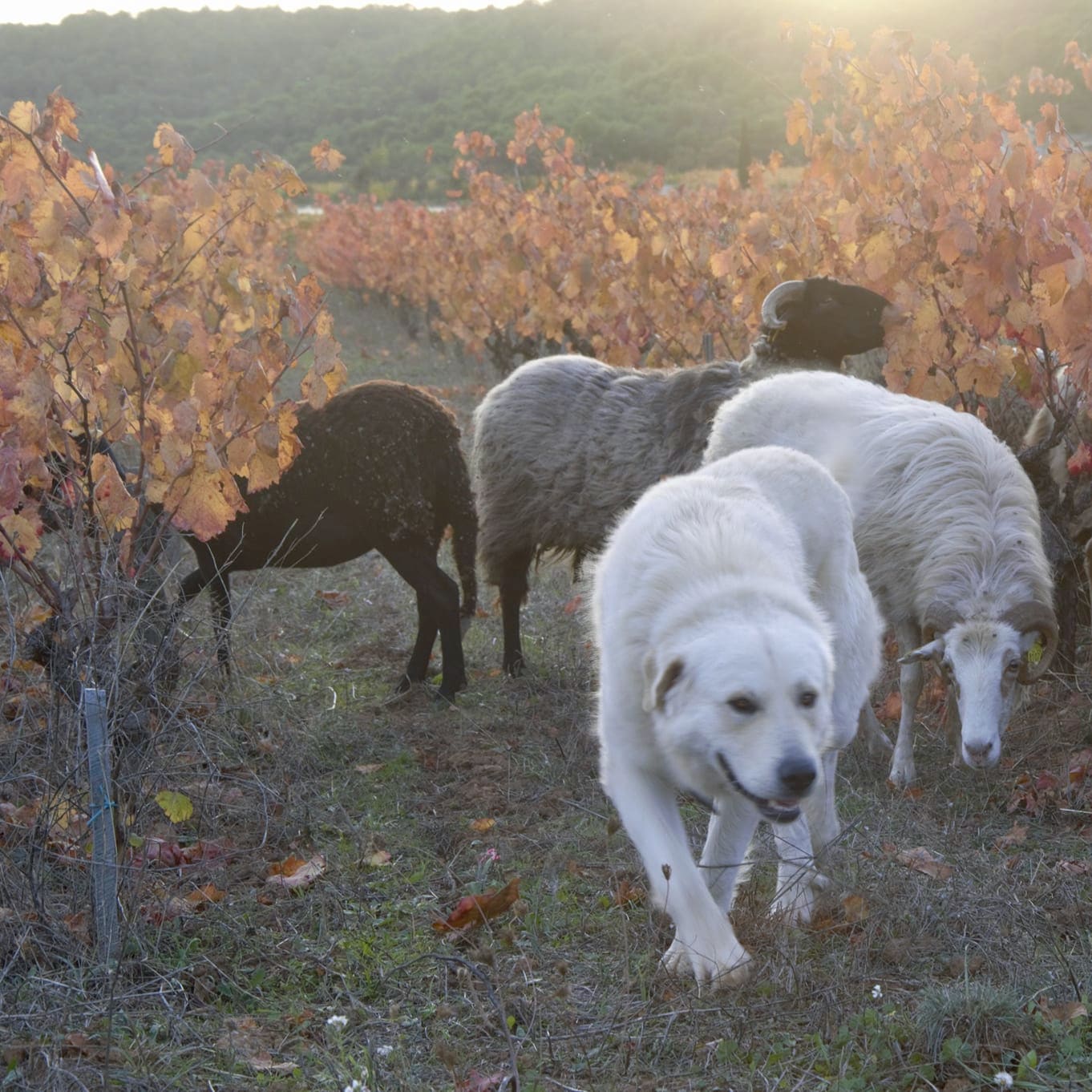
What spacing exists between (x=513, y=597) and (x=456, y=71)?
218ft

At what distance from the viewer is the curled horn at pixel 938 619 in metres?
4.84

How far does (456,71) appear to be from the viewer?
67562 millimetres

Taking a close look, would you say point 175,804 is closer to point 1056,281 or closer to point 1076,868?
point 1076,868

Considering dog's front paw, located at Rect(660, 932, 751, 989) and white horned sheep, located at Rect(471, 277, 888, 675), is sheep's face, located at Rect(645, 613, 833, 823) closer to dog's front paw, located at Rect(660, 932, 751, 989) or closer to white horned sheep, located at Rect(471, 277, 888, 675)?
dog's front paw, located at Rect(660, 932, 751, 989)

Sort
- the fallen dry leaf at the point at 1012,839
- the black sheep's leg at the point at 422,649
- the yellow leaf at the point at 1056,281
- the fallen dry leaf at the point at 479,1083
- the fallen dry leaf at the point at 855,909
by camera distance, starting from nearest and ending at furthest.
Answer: the fallen dry leaf at the point at 479,1083
the fallen dry leaf at the point at 855,909
the fallen dry leaf at the point at 1012,839
the yellow leaf at the point at 1056,281
the black sheep's leg at the point at 422,649

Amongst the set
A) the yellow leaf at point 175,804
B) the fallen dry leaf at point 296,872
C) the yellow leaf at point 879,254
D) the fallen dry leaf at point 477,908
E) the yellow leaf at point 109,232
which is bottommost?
the fallen dry leaf at point 296,872

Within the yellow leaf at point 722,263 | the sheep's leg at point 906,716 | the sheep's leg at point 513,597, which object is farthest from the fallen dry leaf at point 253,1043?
the yellow leaf at point 722,263

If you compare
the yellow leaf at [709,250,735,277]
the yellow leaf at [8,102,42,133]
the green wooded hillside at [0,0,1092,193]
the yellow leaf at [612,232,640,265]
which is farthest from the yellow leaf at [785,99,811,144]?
the green wooded hillside at [0,0,1092,193]

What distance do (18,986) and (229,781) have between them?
4.39 feet

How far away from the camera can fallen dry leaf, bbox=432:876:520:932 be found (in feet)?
11.6

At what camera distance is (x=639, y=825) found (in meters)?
3.23

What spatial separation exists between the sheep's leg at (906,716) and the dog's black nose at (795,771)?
2.40 m

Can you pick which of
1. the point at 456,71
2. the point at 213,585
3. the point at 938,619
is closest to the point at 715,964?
the point at 938,619

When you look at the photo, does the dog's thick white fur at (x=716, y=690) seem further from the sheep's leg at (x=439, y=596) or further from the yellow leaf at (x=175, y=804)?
the sheep's leg at (x=439, y=596)
